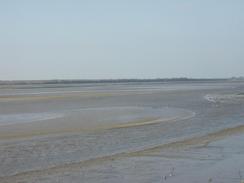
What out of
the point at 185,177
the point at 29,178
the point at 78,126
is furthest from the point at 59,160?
the point at 78,126

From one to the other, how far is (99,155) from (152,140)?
380cm

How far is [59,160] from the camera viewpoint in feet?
46.5

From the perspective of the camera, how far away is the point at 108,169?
12.5 metres

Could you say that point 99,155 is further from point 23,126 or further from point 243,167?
point 23,126

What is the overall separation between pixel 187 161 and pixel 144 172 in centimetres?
194

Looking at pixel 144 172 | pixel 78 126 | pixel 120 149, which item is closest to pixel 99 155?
pixel 120 149

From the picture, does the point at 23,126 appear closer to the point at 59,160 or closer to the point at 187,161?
the point at 59,160

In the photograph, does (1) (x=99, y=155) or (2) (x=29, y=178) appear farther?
(1) (x=99, y=155)

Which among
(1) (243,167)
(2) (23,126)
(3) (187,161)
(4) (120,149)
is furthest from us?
(2) (23,126)

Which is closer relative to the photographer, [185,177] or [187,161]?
[185,177]

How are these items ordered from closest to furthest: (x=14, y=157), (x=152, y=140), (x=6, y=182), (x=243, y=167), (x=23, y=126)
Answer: (x=6, y=182)
(x=243, y=167)
(x=14, y=157)
(x=152, y=140)
(x=23, y=126)

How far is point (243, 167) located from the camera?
12.4 m

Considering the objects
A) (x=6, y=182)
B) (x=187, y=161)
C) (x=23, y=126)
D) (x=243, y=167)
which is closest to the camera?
(x=6, y=182)

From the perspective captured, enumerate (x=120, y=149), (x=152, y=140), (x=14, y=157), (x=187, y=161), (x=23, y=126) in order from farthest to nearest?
(x=23, y=126) → (x=152, y=140) → (x=120, y=149) → (x=14, y=157) → (x=187, y=161)
